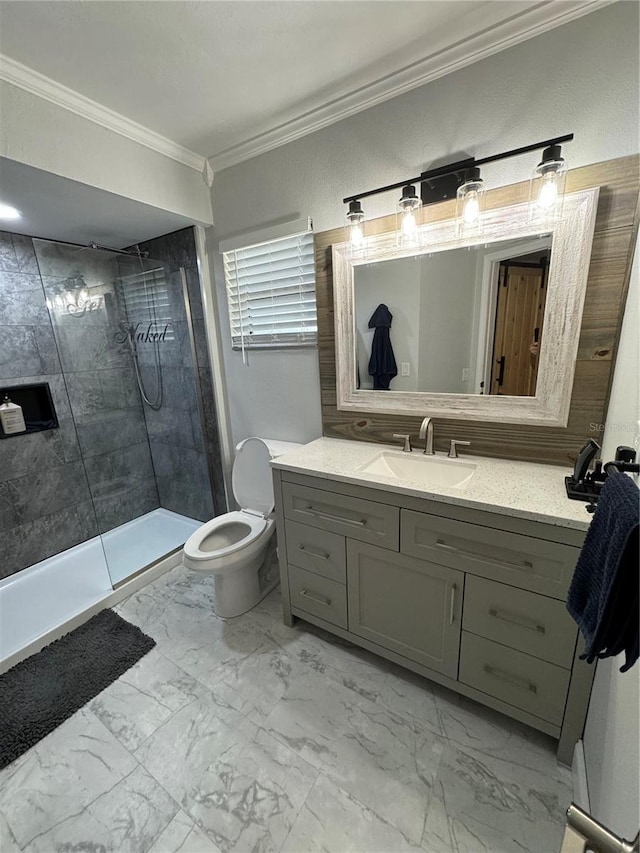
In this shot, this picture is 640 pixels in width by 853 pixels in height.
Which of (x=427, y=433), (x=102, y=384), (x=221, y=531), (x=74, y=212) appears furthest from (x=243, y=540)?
(x=74, y=212)

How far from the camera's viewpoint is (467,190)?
1.30m

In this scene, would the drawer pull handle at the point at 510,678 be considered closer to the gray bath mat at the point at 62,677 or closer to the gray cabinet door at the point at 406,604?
the gray cabinet door at the point at 406,604

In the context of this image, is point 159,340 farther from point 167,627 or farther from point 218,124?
point 167,627

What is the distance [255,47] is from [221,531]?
2.18 m

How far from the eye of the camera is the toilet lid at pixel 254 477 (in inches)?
82.2

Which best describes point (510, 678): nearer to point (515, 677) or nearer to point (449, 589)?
point (515, 677)

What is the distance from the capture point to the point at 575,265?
1271 mm

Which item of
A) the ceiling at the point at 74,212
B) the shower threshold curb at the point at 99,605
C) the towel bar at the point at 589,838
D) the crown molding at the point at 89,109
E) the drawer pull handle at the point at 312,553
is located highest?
the crown molding at the point at 89,109

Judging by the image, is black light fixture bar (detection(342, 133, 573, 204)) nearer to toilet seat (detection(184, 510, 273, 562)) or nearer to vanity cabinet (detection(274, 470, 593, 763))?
vanity cabinet (detection(274, 470, 593, 763))

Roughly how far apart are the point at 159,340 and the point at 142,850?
8.39 ft

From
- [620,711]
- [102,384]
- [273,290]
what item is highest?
[273,290]

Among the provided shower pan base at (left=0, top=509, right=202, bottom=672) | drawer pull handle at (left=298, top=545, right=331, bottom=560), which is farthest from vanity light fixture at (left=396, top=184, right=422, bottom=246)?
shower pan base at (left=0, top=509, right=202, bottom=672)

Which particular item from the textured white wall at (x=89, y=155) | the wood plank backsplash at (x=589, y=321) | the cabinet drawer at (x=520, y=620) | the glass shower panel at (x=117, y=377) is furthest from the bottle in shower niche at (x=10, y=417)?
the cabinet drawer at (x=520, y=620)

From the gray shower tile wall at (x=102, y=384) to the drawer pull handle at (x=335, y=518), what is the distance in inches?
75.8
